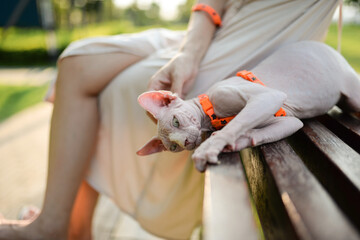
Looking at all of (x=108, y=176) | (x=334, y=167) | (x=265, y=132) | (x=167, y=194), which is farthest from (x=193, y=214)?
(x=334, y=167)

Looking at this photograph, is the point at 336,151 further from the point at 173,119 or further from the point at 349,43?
the point at 349,43

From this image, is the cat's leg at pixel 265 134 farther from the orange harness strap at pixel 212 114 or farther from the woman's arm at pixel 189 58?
the woman's arm at pixel 189 58

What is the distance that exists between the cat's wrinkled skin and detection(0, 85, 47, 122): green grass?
3.65 meters

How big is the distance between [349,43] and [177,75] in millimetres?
9351

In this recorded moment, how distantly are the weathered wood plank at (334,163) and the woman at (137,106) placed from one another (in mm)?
476

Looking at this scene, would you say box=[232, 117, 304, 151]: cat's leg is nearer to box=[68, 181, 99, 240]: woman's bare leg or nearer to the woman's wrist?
the woman's wrist

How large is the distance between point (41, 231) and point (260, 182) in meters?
1.15

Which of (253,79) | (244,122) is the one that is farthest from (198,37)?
(244,122)

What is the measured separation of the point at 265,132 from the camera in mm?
1068

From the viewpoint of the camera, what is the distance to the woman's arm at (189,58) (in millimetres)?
1355

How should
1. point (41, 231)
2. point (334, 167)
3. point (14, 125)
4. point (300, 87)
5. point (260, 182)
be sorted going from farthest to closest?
point (14, 125) < point (41, 231) < point (300, 87) < point (260, 182) < point (334, 167)

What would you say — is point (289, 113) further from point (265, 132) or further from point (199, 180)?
point (199, 180)

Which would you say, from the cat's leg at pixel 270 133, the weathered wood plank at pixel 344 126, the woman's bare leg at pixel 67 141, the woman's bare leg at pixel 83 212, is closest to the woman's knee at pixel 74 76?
the woman's bare leg at pixel 67 141

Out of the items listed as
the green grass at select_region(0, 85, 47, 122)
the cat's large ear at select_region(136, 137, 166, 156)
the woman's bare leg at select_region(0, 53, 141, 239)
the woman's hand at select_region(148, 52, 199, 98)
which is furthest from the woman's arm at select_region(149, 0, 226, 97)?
the green grass at select_region(0, 85, 47, 122)
